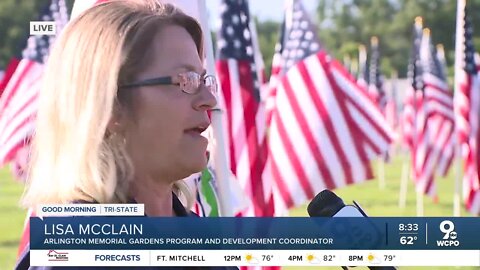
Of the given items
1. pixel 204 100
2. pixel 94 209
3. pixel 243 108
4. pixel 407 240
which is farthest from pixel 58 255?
pixel 243 108

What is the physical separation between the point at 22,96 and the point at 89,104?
0.93 meters

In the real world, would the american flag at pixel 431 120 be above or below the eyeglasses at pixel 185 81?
below

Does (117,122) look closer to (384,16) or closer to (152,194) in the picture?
(152,194)

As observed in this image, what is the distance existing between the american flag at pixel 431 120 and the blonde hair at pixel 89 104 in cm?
472

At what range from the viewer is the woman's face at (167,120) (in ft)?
4.44

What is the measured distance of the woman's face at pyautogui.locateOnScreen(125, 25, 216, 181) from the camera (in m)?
1.35

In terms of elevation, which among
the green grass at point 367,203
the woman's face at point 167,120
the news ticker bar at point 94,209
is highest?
the woman's face at point 167,120

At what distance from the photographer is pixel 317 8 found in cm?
371

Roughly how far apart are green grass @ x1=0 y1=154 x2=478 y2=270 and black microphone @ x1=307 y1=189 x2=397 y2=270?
45 cm

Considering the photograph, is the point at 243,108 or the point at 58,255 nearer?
the point at 58,255

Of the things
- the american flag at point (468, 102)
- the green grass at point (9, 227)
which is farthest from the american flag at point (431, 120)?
the green grass at point (9, 227)

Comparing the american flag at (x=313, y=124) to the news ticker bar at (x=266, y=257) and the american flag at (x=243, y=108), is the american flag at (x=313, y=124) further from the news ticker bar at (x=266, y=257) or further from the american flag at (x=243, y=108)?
the news ticker bar at (x=266, y=257)

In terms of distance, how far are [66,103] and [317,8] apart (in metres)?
2.54

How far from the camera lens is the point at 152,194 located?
1.37 m
